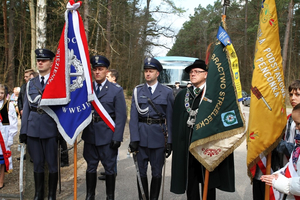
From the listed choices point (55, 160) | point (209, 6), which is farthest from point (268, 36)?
point (209, 6)

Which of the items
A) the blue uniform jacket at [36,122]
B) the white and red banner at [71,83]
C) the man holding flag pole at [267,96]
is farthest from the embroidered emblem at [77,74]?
the man holding flag pole at [267,96]

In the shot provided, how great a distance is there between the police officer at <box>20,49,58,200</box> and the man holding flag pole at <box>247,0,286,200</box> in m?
2.65

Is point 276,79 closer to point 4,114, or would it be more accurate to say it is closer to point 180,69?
point 4,114

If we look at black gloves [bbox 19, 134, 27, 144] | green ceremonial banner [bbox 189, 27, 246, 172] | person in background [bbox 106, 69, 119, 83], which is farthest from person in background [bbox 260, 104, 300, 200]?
person in background [bbox 106, 69, 119, 83]

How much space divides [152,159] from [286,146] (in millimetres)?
1782

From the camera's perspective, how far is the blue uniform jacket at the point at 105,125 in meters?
3.96

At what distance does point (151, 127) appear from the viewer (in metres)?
3.96

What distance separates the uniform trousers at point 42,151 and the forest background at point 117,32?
370 centimetres

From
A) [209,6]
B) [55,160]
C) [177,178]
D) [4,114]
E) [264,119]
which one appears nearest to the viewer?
[264,119]

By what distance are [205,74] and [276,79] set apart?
91cm

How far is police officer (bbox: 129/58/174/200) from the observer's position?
392 cm

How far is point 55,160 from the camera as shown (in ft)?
12.9

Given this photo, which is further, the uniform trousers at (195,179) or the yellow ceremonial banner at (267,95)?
the uniform trousers at (195,179)

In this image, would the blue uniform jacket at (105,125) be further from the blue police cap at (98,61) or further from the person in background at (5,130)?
the person in background at (5,130)
